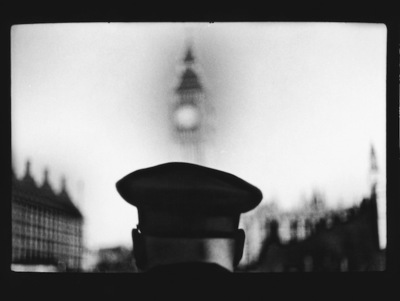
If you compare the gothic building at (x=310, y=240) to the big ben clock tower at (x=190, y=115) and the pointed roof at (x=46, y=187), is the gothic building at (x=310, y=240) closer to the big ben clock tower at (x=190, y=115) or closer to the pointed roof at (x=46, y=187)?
the big ben clock tower at (x=190, y=115)

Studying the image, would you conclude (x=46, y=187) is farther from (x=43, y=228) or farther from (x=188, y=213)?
(x=188, y=213)

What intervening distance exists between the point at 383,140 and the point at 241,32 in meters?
0.49

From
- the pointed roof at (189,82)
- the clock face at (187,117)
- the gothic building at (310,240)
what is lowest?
the gothic building at (310,240)

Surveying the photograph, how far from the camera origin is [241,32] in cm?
151

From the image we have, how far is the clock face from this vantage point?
4.89 ft

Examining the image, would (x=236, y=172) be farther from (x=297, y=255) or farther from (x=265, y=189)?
(x=297, y=255)

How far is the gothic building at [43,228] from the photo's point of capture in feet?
4.73

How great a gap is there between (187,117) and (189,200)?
0.26m

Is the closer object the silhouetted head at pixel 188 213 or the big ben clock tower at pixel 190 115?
the silhouetted head at pixel 188 213

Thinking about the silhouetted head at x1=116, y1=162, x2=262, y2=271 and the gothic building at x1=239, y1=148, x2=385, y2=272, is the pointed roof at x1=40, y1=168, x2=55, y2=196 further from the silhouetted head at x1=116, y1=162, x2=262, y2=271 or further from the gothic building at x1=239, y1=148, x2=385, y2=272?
the gothic building at x1=239, y1=148, x2=385, y2=272

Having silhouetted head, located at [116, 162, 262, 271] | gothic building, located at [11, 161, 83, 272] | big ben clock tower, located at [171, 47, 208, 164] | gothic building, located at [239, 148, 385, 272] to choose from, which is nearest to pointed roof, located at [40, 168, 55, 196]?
gothic building, located at [11, 161, 83, 272]

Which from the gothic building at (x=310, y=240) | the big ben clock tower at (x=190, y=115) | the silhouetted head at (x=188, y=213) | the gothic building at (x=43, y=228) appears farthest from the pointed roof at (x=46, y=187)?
the gothic building at (x=310, y=240)

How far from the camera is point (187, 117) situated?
1506 mm

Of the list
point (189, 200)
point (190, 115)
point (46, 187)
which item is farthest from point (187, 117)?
point (46, 187)
